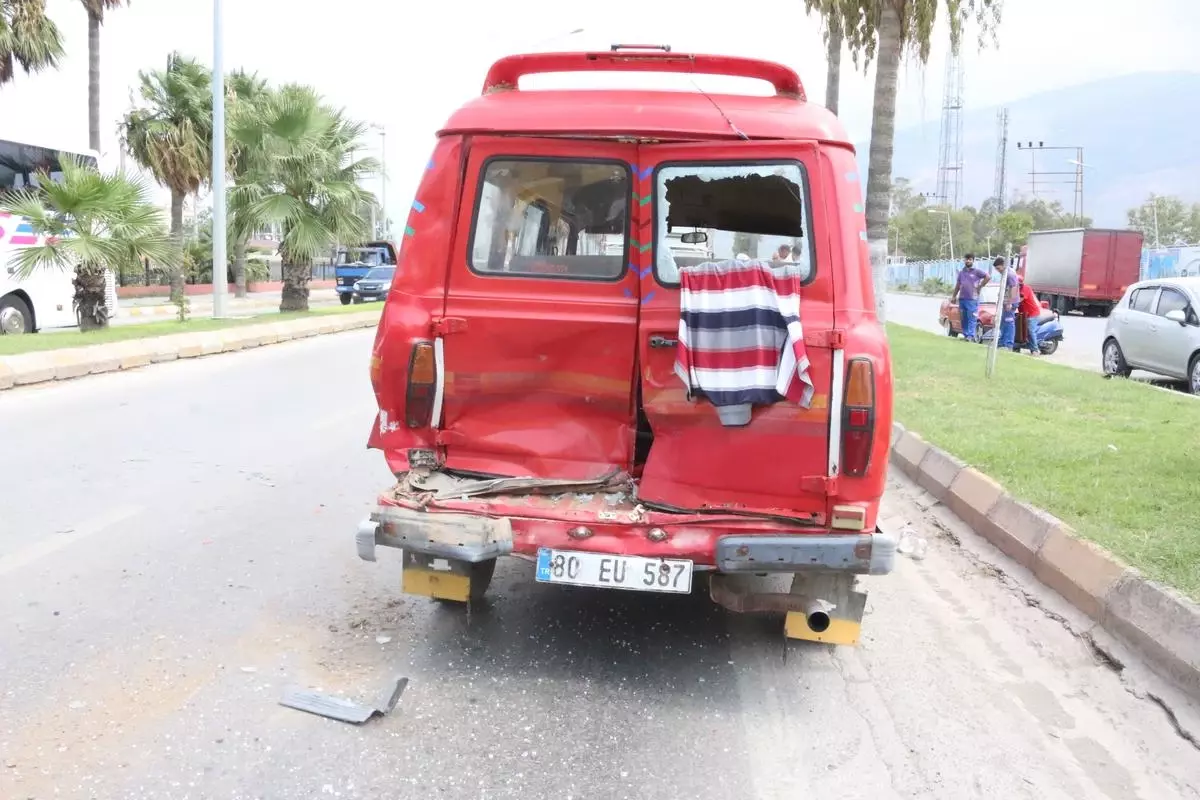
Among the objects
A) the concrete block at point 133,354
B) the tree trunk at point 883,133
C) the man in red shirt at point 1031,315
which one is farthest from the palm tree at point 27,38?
the man in red shirt at point 1031,315

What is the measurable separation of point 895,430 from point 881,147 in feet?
23.5

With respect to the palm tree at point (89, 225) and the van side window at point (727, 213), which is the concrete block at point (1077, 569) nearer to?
the van side window at point (727, 213)

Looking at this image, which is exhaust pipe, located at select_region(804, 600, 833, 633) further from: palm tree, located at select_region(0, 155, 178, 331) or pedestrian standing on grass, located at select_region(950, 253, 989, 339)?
pedestrian standing on grass, located at select_region(950, 253, 989, 339)

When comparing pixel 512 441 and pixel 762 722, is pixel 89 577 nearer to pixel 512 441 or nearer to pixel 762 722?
pixel 512 441

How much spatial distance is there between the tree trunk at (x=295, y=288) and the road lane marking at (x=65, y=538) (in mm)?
17865

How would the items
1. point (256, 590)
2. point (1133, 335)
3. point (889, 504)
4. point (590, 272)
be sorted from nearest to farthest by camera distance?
point (590, 272) < point (256, 590) < point (889, 504) < point (1133, 335)

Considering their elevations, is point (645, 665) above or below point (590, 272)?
below

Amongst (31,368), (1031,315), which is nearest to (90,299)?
(31,368)

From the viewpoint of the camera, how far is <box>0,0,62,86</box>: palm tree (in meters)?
26.8

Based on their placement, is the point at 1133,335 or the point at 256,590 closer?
the point at 256,590

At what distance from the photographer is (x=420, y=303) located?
4.23 metres

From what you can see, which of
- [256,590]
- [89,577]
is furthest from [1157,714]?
[89,577]

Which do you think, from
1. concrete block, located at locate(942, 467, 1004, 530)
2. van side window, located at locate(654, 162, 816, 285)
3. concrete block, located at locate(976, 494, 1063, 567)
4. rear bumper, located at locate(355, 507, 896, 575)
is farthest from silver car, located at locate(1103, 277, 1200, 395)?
rear bumper, located at locate(355, 507, 896, 575)

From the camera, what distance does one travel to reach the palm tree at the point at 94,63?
29.8 meters
